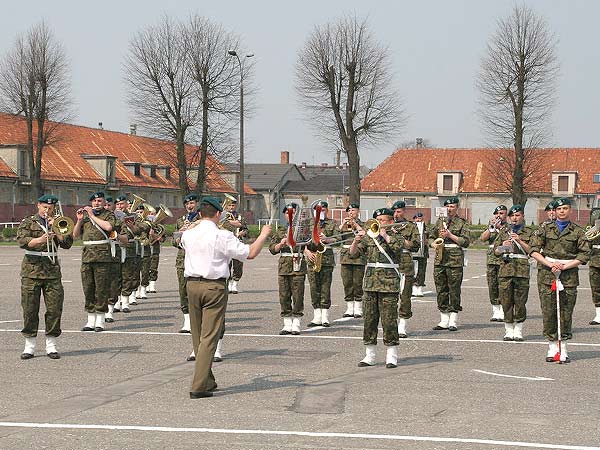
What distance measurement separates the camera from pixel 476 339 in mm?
15180

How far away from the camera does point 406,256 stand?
1595cm

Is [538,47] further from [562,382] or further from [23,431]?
[23,431]

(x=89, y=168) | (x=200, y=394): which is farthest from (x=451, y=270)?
(x=89, y=168)

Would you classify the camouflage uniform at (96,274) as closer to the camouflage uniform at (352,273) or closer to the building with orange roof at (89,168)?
the camouflage uniform at (352,273)

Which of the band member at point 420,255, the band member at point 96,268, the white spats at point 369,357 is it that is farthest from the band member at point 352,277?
the white spats at point 369,357

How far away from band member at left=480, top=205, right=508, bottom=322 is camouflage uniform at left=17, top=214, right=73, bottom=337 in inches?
277

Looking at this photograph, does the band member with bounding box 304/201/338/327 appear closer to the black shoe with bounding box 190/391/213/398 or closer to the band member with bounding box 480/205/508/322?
the band member with bounding box 480/205/508/322

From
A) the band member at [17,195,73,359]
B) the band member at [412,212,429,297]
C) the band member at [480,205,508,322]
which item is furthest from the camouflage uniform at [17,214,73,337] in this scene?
the band member at [480,205,508,322]

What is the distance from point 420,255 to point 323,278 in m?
3.25

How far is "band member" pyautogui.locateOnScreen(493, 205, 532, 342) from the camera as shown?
14984mm

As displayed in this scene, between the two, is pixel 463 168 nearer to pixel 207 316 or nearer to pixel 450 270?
pixel 450 270

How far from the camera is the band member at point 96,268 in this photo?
51.7ft

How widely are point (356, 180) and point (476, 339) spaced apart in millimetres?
40923

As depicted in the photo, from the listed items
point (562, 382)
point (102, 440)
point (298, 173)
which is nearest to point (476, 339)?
point (562, 382)
